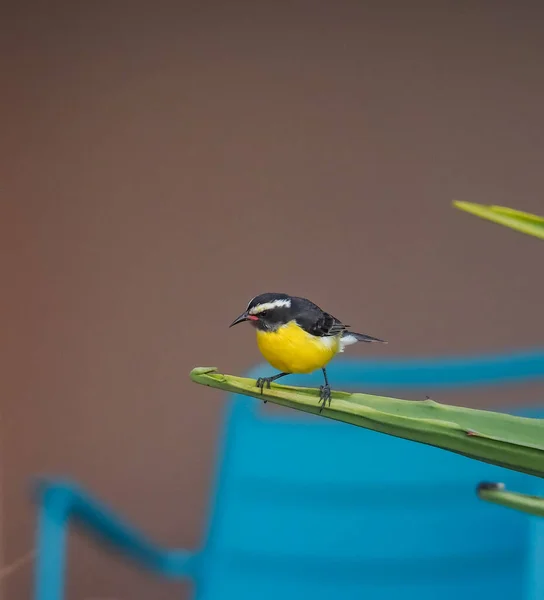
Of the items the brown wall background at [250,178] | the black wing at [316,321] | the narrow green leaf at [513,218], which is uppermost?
the brown wall background at [250,178]

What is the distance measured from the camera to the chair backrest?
892 mm

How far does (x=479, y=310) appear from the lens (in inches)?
40.4

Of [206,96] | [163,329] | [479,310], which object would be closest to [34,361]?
[163,329]

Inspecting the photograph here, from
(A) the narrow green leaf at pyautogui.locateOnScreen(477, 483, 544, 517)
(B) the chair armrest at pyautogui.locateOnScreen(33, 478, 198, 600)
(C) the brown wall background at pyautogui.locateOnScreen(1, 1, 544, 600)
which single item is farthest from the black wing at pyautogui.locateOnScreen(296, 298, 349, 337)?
(C) the brown wall background at pyautogui.locateOnScreen(1, 1, 544, 600)

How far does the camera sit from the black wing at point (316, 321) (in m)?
0.31

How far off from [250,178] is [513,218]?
869 millimetres

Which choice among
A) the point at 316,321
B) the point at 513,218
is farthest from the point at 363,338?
the point at 513,218

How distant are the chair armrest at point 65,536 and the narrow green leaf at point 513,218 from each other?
425mm

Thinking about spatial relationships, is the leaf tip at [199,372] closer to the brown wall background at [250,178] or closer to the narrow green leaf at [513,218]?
the narrow green leaf at [513,218]

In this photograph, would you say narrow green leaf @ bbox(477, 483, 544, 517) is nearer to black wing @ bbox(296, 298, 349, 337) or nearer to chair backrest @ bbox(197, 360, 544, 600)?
black wing @ bbox(296, 298, 349, 337)

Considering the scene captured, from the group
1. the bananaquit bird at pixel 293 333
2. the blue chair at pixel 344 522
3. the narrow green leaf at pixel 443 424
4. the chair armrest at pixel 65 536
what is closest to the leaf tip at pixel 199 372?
the narrow green leaf at pixel 443 424

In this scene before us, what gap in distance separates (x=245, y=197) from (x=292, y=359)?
0.76 metres

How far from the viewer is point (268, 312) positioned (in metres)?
0.30

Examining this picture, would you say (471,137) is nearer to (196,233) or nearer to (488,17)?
(488,17)
